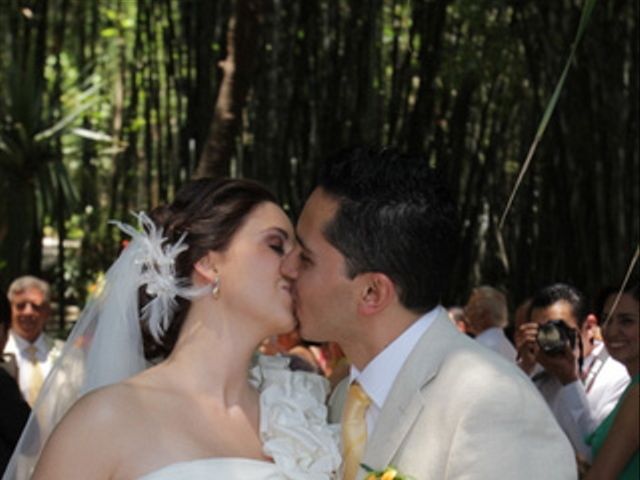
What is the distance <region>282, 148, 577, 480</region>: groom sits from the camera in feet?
9.02

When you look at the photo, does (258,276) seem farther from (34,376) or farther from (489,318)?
(489,318)

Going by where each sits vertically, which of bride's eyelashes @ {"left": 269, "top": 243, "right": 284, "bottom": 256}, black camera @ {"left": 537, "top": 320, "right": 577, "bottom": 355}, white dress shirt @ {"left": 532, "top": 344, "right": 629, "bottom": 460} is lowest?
white dress shirt @ {"left": 532, "top": 344, "right": 629, "bottom": 460}

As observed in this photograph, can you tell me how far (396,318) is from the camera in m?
2.90

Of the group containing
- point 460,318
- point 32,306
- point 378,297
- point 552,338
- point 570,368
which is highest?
point 378,297

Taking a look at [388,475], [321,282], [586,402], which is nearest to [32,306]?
[586,402]

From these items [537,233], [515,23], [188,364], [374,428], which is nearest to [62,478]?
[188,364]

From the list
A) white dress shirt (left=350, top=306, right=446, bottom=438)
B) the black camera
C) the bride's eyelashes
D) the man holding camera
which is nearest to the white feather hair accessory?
the bride's eyelashes

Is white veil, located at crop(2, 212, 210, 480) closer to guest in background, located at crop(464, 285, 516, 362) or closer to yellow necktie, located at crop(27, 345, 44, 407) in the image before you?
yellow necktie, located at crop(27, 345, 44, 407)

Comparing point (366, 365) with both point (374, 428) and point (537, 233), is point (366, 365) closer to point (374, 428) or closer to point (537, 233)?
point (374, 428)

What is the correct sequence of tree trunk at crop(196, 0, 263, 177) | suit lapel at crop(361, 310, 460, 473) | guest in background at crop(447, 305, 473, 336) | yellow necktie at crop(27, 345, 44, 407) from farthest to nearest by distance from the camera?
guest in background at crop(447, 305, 473, 336) → tree trunk at crop(196, 0, 263, 177) → yellow necktie at crop(27, 345, 44, 407) → suit lapel at crop(361, 310, 460, 473)

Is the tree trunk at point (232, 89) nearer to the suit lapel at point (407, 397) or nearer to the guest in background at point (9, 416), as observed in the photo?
the guest in background at point (9, 416)

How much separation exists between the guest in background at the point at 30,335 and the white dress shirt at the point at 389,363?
478cm

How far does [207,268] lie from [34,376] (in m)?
4.78

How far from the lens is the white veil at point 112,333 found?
3.07m
